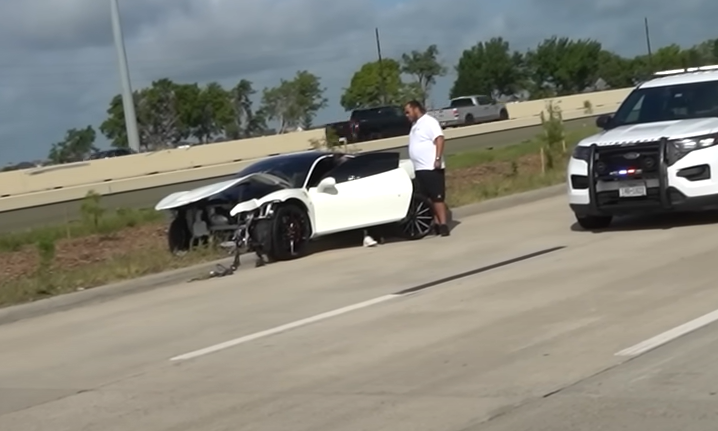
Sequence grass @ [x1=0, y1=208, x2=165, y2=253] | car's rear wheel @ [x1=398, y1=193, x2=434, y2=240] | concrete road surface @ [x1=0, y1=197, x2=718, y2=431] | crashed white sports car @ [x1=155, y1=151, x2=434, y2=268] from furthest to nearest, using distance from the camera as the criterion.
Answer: grass @ [x1=0, y1=208, x2=165, y2=253] < car's rear wheel @ [x1=398, y1=193, x2=434, y2=240] < crashed white sports car @ [x1=155, y1=151, x2=434, y2=268] < concrete road surface @ [x1=0, y1=197, x2=718, y2=431]

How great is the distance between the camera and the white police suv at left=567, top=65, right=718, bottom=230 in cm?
1437

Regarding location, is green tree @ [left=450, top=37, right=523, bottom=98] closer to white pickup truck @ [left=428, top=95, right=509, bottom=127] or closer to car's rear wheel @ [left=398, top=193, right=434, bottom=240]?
white pickup truck @ [left=428, top=95, right=509, bottom=127]

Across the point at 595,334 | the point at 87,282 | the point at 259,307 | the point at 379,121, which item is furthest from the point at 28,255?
the point at 379,121

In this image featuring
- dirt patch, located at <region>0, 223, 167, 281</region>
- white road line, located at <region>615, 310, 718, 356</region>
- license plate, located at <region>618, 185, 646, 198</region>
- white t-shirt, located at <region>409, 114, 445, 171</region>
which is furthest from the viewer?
dirt patch, located at <region>0, 223, 167, 281</region>

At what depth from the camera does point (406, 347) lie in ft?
31.2

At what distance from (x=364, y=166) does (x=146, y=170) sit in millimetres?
21354

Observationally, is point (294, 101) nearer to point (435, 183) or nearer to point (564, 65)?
point (564, 65)

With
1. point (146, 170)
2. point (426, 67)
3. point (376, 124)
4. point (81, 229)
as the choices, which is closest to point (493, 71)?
point (426, 67)

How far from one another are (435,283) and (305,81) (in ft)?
304

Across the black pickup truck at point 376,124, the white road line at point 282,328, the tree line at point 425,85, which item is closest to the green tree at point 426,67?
the tree line at point 425,85

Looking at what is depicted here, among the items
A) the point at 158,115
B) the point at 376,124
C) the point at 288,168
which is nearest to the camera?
the point at 288,168

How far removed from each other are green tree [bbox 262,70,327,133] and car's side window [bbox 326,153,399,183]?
72465mm

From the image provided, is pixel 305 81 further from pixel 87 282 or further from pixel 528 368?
pixel 528 368

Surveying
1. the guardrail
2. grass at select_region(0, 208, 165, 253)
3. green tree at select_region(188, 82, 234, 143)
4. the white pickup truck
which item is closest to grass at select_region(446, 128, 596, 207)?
grass at select_region(0, 208, 165, 253)
